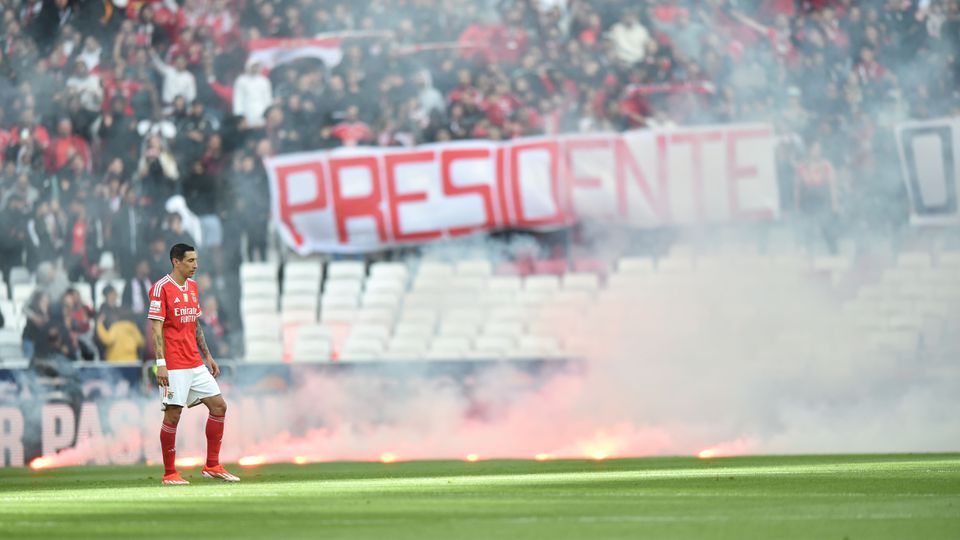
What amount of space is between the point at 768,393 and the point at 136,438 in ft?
20.6

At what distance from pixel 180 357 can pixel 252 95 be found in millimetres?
9813

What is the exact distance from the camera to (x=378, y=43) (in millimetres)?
20391

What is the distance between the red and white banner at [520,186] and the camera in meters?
19.3

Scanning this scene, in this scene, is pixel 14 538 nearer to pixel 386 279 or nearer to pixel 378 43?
pixel 386 279

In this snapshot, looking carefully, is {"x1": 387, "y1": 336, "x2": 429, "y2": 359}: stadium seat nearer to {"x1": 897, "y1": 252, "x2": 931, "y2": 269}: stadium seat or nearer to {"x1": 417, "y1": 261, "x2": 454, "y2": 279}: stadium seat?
{"x1": 417, "y1": 261, "x2": 454, "y2": 279}: stadium seat

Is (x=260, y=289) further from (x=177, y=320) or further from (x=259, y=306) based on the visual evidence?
(x=177, y=320)

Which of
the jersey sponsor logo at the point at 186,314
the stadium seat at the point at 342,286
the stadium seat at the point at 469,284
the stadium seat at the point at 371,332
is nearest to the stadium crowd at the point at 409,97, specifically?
the stadium seat at the point at 342,286

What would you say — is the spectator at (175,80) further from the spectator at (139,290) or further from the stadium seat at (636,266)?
the stadium seat at (636,266)

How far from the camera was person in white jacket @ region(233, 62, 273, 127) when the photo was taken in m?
20.3

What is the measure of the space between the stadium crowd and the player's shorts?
7909mm

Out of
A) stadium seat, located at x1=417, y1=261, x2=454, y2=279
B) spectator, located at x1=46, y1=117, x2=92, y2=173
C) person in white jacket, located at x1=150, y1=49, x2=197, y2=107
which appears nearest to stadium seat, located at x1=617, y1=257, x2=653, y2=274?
stadium seat, located at x1=417, y1=261, x2=454, y2=279

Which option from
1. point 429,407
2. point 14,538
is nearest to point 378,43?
point 429,407

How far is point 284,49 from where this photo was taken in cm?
2059

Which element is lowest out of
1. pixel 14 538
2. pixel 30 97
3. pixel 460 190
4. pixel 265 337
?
pixel 14 538
